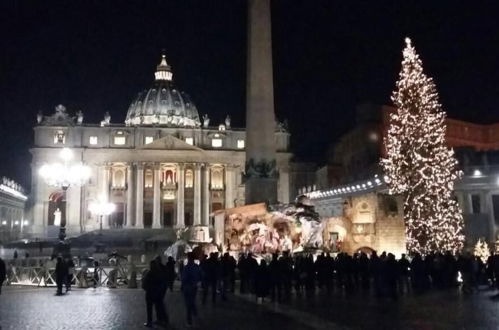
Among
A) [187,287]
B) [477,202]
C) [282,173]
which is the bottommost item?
[187,287]

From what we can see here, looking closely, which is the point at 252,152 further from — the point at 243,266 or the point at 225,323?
the point at 225,323

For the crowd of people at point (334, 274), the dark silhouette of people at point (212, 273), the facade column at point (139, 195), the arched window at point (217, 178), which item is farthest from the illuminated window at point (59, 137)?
the dark silhouette of people at point (212, 273)

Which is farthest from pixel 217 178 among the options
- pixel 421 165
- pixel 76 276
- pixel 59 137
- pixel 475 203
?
pixel 76 276

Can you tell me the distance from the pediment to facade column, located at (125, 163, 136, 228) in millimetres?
3605

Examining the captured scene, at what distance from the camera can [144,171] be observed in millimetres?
77562

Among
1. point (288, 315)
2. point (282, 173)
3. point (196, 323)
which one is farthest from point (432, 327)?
point (282, 173)

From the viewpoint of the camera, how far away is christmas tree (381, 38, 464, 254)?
83.2ft

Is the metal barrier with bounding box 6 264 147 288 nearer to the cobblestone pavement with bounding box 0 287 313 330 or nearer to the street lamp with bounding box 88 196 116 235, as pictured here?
the cobblestone pavement with bounding box 0 287 313 330

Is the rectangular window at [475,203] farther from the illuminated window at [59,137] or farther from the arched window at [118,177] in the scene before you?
the illuminated window at [59,137]

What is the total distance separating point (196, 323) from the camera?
10.4 m

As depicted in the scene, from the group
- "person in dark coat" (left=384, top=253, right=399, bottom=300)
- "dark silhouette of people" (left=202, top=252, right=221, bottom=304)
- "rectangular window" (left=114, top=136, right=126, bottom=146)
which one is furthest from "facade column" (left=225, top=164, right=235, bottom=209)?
"person in dark coat" (left=384, top=253, right=399, bottom=300)

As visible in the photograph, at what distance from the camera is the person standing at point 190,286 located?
1045cm

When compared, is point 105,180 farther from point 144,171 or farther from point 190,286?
point 190,286

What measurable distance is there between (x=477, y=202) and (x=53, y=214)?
5405 cm
